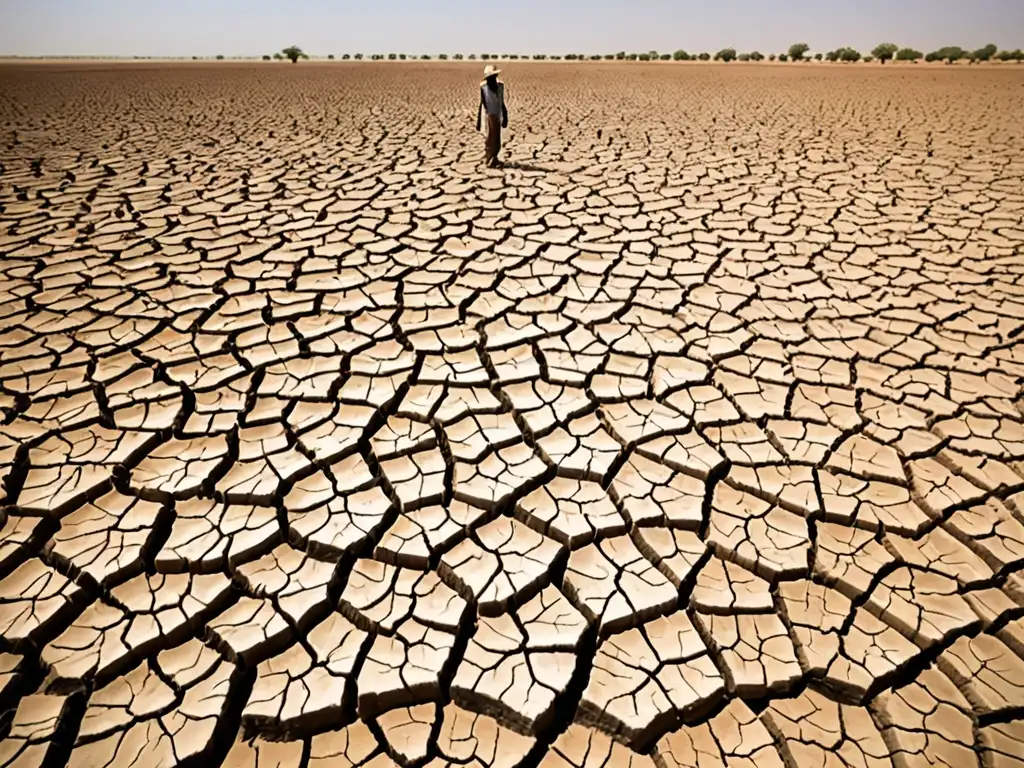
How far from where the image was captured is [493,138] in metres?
5.32

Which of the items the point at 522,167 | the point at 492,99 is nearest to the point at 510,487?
the point at 492,99

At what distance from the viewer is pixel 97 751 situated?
1.20 m

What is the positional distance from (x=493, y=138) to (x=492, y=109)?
26 centimetres

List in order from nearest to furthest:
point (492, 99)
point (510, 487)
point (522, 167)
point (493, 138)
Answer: point (510, 487) → point (492, 99) → point (493, 138) → point (522, 167)

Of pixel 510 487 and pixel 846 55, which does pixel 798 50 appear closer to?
pixel 846 55

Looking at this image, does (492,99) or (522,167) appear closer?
(492,99)

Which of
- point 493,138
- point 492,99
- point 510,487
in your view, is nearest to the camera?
point 510,487

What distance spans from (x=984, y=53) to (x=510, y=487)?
3554 centimetres

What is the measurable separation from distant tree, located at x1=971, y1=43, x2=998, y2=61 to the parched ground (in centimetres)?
3028

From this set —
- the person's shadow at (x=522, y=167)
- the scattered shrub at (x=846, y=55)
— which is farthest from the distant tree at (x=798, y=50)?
the person's shadow at (x=522, y=167)

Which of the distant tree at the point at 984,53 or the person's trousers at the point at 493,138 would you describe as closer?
the person's trousers at the point at 493,138

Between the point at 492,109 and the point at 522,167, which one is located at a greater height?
the point at 492,109

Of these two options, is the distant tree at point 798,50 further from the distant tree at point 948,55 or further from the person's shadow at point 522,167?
the person's shadow at point 522,167

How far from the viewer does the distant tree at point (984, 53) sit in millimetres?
25109
